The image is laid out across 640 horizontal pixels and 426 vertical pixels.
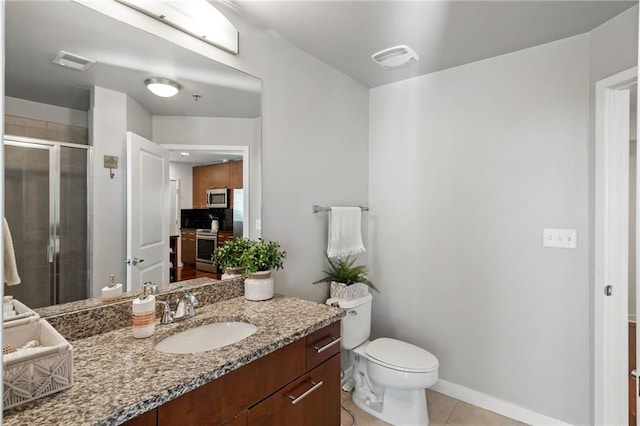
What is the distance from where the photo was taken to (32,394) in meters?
0.80

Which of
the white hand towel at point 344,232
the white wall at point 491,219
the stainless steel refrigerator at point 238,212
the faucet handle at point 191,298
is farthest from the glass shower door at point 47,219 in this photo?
the white wall at point 491,219

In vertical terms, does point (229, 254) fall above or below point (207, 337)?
above

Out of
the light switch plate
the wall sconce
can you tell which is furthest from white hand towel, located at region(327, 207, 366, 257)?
the wall sconce

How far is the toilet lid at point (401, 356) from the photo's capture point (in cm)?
189

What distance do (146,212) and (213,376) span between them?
81 cm

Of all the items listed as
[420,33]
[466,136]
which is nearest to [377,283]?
[466,136]

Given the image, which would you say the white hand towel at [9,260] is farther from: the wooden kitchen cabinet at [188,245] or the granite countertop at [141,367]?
the wooden kitchen cabinet at [188,245]

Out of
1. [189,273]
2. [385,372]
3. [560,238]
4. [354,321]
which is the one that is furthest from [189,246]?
[560,238]

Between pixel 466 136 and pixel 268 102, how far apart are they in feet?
4.45

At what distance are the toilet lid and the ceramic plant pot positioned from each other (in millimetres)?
960

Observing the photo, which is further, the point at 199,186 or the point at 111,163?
the point at 199,186

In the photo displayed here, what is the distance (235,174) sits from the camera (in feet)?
5.81

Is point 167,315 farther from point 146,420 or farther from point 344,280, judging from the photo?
point 344,280

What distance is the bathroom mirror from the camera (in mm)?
1070
